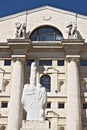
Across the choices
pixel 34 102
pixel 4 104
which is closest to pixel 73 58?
pixel 4 104

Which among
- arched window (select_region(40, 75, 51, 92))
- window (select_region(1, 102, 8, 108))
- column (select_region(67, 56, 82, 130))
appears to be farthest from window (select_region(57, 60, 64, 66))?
window (select_region(1, 102, 8, 108))

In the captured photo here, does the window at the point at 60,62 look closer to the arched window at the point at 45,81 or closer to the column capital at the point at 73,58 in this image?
the column capital at the point at 73,58

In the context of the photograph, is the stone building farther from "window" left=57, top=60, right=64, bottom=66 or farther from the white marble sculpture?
the white marble sculpture

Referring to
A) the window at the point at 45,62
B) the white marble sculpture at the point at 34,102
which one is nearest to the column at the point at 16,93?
the window at the point at 45,62

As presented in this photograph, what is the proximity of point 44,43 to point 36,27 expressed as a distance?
10.4ft

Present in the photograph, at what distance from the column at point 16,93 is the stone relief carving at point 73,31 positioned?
6.09 meters

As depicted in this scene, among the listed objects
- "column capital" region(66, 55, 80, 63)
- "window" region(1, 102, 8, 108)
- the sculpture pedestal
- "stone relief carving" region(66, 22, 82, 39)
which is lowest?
the sculpture pedestal

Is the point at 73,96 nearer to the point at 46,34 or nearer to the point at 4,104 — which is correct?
the point at 4,104

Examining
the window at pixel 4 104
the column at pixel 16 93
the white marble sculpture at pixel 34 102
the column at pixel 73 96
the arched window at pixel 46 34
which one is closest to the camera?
the white marble sculpture at pixel 34 102

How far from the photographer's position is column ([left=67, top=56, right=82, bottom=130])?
34.4 metres

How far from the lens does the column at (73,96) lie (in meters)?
34.4

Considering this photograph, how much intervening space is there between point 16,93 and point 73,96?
20.2 feet

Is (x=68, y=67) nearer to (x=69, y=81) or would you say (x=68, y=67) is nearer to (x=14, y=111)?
(x=69, y=81)

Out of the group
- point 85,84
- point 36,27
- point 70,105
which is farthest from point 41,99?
point 36,27
